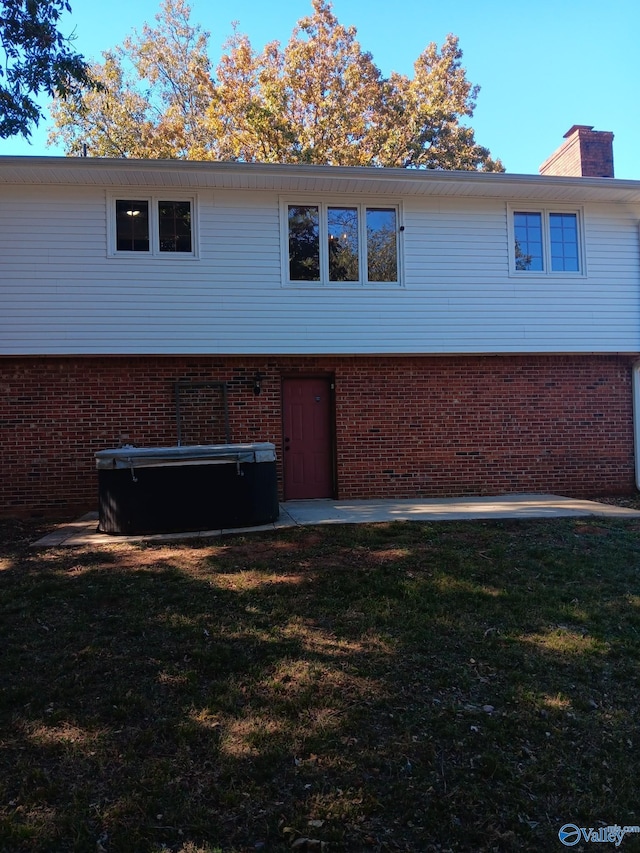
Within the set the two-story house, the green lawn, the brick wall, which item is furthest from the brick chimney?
the green lawn

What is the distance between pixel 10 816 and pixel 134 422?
731 cm

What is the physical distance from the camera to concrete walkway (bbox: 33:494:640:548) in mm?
7004

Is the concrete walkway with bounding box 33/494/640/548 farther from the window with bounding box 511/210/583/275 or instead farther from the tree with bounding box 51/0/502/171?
the tree with bounding box 51/0/502/171

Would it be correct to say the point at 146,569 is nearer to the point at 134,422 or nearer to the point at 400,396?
the point at 134,422

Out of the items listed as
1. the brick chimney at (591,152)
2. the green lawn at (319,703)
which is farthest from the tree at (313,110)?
the green lawn at (319,703)

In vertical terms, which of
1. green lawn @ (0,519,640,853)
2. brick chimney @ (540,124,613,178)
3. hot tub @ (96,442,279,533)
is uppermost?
brick chimney @ (540,124,613,178)

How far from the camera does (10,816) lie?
2389 millimetres

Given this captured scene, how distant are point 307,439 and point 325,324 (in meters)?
1.94

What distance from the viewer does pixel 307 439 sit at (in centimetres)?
997

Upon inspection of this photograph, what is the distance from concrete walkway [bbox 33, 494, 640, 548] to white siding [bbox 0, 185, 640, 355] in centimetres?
251

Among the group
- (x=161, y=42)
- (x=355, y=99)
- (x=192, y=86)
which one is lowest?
(x=355, y=99)

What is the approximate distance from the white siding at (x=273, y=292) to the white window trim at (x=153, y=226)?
73mm

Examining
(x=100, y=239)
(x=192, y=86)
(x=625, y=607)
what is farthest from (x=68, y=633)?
(x=192, y=86)

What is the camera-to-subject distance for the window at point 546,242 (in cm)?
1027
